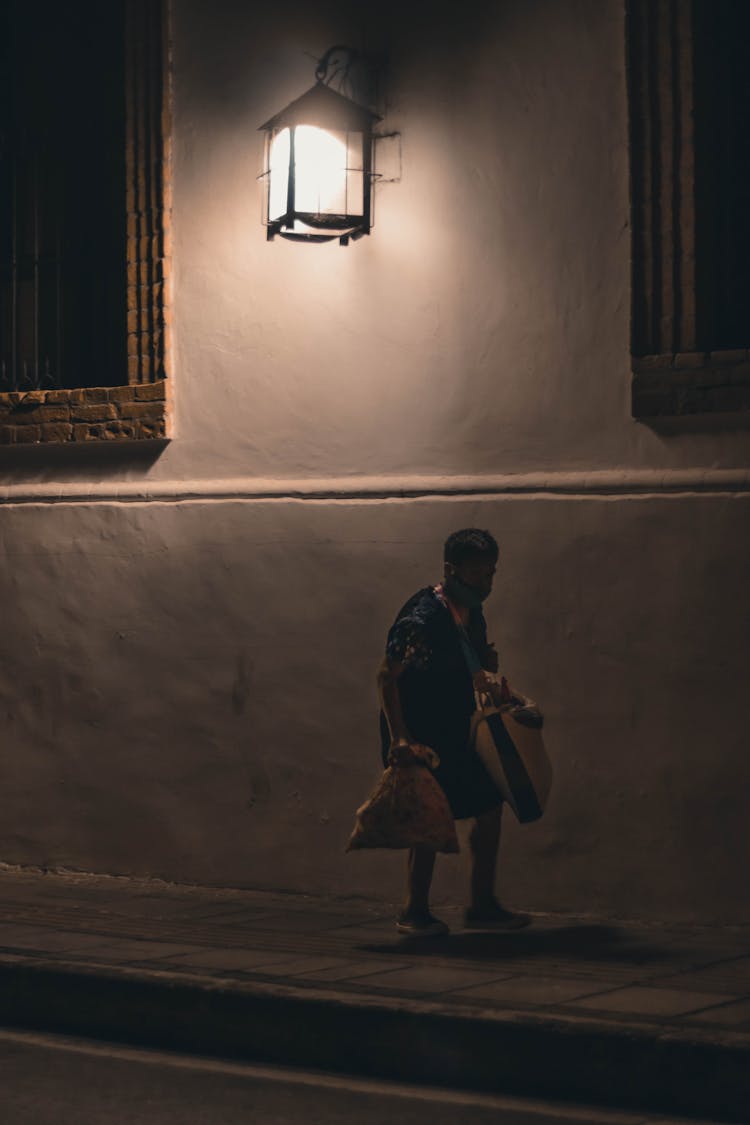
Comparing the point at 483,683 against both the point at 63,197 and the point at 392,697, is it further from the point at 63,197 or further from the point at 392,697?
the point at 63,197

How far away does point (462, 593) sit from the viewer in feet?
25.0

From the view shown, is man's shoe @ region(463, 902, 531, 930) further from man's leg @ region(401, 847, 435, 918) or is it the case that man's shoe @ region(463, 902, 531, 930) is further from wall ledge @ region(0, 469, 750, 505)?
wall ledge @ region(0, 469, 750, 505)

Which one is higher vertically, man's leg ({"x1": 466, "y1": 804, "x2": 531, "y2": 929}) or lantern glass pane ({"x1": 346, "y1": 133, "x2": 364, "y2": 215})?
lantern glass pane ({"x1": 346, "y1": 133, "x2": 364, "y2": 215})

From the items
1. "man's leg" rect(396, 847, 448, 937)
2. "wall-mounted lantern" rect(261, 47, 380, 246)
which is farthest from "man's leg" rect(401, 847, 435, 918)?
"wall-mounted lantern" rect(261, 47, 380, 246)

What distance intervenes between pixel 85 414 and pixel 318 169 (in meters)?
1.92

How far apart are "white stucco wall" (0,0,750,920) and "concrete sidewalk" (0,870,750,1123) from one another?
2.37 feet

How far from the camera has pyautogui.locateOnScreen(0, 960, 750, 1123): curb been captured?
5.62 metres

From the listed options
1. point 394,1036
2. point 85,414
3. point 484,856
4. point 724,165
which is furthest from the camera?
point 85,414

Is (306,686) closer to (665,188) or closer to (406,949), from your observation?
(406,949)

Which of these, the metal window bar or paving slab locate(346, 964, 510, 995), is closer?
paving slab locate(346, 964, 510, 995)

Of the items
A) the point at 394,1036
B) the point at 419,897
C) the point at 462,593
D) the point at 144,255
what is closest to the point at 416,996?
the point at 394,1036

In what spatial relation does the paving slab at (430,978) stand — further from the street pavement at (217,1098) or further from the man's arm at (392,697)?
the man's arm at (392,697)

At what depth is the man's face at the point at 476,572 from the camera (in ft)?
24.9

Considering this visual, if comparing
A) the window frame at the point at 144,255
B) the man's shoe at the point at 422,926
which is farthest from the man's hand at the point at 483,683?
the window frame at the point at 144,255
